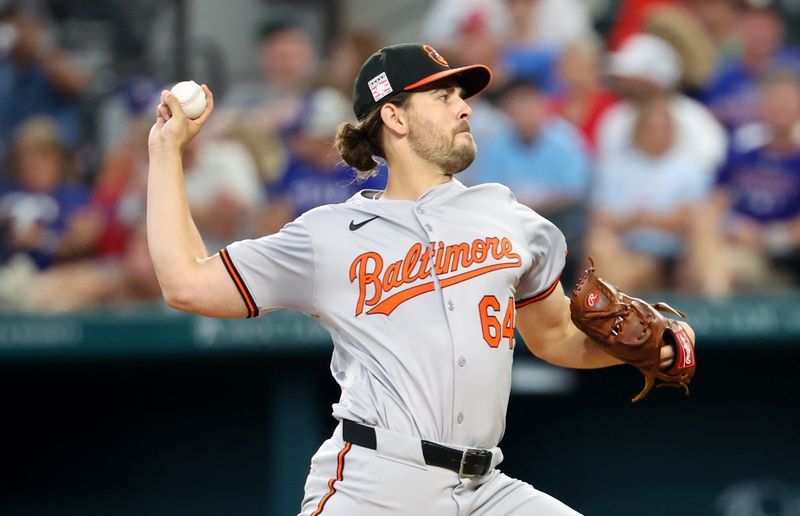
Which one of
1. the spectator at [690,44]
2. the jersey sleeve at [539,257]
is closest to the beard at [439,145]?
the jersey sleeve at [539,257]

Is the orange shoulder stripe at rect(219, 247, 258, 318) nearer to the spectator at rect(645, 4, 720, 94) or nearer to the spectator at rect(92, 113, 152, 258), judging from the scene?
the spectator at rect(92, 113, 152, 258)

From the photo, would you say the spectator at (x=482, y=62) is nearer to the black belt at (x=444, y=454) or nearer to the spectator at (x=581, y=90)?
the spectator at (x=581, y=90)

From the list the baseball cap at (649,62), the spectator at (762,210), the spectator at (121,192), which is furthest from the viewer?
the spectator at (121,192)

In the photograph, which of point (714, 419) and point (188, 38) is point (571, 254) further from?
point (188, 38)

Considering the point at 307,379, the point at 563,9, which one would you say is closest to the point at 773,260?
the point at 563,9

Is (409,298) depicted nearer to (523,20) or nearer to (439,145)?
(439,145)

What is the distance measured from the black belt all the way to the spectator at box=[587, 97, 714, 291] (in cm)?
316

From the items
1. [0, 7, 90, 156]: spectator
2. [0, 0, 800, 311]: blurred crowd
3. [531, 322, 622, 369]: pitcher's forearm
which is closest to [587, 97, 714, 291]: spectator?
[0, 0, 800, 311]: blurred crowd

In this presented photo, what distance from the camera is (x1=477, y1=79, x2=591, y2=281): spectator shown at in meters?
6.27

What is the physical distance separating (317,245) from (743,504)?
4254 mm

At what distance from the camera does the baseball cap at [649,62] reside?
6500 mm

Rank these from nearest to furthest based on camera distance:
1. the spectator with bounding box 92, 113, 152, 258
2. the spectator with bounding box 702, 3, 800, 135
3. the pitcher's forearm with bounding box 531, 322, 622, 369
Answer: the pitcher's forearm with bounding box 531, 322, 622, 369 < the spectator with bounding box 702, 3, 800, 135 < the spectator with bounding box 92, 113, 152, 258

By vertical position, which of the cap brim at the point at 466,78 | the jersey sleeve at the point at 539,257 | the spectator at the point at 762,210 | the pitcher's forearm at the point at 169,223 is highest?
the cap brim at the point at 466,78

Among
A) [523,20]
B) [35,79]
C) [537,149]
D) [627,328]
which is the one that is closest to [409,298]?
[627,328]
